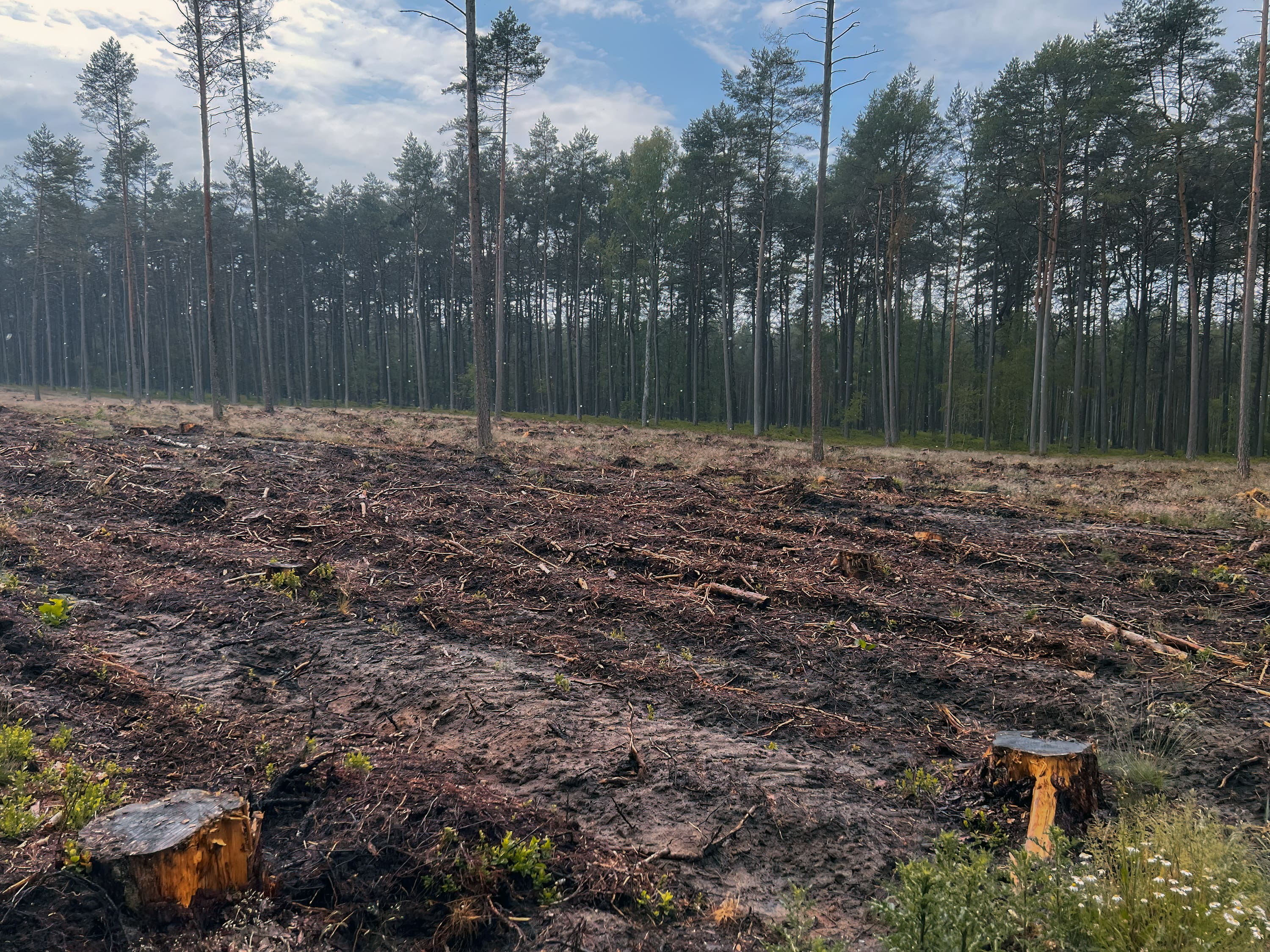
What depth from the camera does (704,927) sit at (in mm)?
2771

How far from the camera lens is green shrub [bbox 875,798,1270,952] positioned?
2398 millimetres

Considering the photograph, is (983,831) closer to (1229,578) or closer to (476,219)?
(1229,578)

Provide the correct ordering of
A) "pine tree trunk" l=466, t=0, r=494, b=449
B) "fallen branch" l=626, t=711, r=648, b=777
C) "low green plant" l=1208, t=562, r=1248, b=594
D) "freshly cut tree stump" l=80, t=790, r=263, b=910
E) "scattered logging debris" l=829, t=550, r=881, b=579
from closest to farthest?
"freshly cut tree stump" l=80, t=790, r=263, b=910 < "fallen branch" l=626, t=711, r=648, b=777 < "low green plant" l=1208, t=562, r=1248, b=594 < "scattered logging debris" l=829, t=550, r=881, b=579 < "pine tree trunk" l=466, t=0, r=494, b=449

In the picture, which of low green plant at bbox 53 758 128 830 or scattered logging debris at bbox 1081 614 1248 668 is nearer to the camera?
low green plant at bbox 53 758 128 830

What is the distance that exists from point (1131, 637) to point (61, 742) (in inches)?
281

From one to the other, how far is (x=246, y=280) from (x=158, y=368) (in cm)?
1973

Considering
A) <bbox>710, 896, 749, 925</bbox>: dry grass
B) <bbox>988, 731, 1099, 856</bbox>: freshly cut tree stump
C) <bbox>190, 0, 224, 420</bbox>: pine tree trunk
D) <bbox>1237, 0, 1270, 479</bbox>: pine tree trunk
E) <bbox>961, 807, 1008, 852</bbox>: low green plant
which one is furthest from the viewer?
<bbox>190, 0, 224, 420</bbox>: pine tree trunk

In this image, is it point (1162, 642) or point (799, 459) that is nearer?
point (1162, 642)

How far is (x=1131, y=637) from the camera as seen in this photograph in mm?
5789

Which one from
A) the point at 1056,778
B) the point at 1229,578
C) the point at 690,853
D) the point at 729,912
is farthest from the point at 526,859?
the point at 1229,578

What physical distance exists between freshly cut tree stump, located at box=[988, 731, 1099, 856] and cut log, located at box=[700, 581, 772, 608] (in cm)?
298

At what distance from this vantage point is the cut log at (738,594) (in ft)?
21.4

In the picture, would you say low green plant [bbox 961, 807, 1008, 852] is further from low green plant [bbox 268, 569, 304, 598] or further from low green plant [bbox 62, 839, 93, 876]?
low green plant [bbox 268, 569, 304, 598]

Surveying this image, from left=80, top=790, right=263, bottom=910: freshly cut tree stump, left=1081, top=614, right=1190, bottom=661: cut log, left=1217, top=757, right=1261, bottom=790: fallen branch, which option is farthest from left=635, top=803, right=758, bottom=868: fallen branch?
left=1081, top=614, right=1190, bottom=661: cut log
